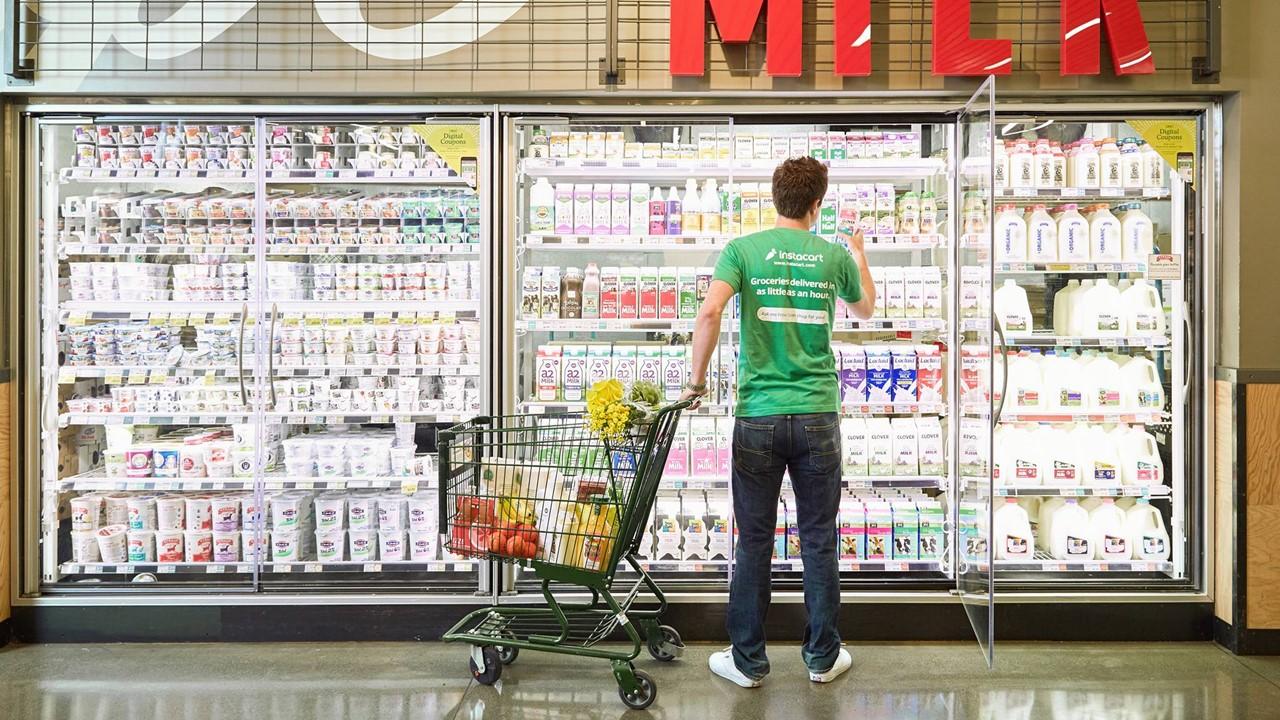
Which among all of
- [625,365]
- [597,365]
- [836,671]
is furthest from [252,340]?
[836,671]

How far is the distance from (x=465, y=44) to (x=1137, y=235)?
3.09m

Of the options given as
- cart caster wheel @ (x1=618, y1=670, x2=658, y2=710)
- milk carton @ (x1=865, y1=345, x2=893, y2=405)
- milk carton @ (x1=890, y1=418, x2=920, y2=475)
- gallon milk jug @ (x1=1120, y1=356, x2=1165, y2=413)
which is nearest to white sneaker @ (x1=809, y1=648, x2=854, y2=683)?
cart caster wheel @ (x1=618, y1=670, x2=658, y2=710)

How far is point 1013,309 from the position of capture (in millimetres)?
4070

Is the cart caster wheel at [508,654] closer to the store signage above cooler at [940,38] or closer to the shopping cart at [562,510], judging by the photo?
the shopping cart at [562,510]

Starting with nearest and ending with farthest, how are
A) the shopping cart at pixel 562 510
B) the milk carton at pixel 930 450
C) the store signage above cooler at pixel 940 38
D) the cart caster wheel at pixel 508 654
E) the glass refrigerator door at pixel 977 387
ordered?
1. the shopping cart at pixel 562 510
2. the glass refrigerator door at pixel 977 387
3. the cart caster wheel at pixel 508 654
4. the store signage above cooler at pixel 940 38
5. the milk carton at pixel 930 450

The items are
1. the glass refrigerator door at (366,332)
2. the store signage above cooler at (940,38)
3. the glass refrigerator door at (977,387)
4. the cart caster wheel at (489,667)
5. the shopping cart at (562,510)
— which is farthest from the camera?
the glass refrigerator door at (366,332)

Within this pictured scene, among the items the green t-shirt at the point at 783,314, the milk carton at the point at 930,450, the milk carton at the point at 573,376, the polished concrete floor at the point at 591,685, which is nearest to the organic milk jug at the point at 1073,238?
the milk carton at the point at 930,450

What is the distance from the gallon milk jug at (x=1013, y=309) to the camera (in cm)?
405

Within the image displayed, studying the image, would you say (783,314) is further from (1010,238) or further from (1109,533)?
(1109,533)

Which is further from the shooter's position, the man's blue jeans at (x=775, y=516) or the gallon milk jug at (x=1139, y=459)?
the gallon milk jug at (x=1139, y=459)

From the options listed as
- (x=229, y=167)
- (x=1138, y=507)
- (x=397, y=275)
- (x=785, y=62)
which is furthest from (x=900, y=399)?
(x=229, y=167)

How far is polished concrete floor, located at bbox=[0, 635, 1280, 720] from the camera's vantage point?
3.18 m

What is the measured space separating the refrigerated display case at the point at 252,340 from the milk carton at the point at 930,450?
195cm

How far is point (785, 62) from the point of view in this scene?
3746 millimetres
